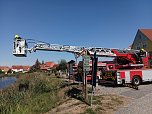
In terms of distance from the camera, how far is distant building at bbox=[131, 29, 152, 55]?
47.2 meters

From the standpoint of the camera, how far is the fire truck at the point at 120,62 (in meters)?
20.1

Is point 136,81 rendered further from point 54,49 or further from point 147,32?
point 147,32

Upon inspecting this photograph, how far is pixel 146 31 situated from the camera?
5062 centimetres

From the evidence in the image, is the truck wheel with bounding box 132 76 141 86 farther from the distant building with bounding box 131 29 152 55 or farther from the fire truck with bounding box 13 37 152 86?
the distant building with bounding box 131 29 152 55

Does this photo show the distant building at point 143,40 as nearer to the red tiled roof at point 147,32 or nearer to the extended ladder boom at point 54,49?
the red tiled roof at point 147,32

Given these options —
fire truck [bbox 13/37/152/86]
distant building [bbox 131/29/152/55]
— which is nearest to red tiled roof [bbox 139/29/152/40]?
distant building [bbox 131/29/152/55]

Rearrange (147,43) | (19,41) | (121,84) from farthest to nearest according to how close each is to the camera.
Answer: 1. (147,43)
2. (121,84)
3. (19,41)

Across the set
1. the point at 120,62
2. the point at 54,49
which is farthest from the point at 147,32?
the point at 54,49

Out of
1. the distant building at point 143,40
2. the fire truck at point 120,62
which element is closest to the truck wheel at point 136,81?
the fire truck at point 120,62

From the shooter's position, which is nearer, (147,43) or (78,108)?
(78,108)

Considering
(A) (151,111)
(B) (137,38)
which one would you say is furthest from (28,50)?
(B) (137,38)

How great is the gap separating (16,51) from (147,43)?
35.7 metres

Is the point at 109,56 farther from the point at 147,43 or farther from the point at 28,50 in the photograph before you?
the point at 147,43

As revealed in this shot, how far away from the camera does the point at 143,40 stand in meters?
49.5
